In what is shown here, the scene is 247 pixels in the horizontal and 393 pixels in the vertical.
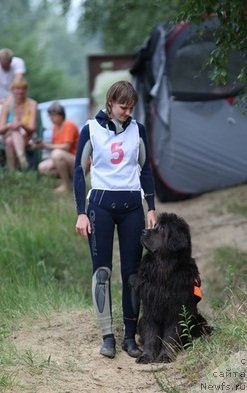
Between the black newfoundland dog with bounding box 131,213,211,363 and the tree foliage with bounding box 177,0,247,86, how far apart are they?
1555 mm

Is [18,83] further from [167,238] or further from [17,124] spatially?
[167,238]

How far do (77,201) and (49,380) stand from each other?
122 centimetres

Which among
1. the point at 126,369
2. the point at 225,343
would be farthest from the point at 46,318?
the point at 225,343

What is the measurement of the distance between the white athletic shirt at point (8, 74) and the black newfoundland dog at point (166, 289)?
6717 mm

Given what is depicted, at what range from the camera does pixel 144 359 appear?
225 inches

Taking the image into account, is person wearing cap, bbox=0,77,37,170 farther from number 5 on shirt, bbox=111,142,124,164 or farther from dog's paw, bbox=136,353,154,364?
dog's paw, bbox=136,353,154,364

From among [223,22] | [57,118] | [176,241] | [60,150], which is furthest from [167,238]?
[57,118]

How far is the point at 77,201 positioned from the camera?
18.7ft

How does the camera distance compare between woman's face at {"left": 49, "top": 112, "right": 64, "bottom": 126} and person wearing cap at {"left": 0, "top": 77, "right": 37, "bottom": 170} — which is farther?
woman's face at {"left": 49, "top": 112, "right": 64, "bottom": 126}

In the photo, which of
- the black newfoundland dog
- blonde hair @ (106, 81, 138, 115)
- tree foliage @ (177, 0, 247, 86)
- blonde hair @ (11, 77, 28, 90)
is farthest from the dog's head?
blonde hair @ (11, 77, 28, 90)

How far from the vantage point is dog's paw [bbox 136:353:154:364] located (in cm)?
571

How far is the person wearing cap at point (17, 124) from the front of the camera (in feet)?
37.1

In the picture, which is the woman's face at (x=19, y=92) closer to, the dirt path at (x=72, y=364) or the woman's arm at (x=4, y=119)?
the woman's arm at (x=4, y=119)

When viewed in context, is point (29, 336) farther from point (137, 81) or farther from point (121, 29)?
point (121, 29)
